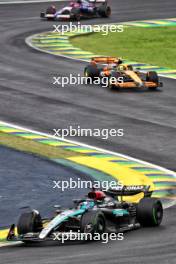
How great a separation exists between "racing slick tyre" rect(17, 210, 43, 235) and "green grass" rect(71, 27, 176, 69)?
24523mm

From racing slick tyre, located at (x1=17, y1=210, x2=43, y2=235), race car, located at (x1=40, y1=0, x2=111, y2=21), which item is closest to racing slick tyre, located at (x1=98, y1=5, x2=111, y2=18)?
race car, located at (x1=40, y1=0, x2=111, y2=21)

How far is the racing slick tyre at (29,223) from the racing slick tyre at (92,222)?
3.16 ft

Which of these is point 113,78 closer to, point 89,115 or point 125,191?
point 89,115

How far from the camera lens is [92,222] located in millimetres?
19750

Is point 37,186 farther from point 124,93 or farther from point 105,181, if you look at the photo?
point 124,93

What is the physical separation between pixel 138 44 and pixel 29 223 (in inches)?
1191

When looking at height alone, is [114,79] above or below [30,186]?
above

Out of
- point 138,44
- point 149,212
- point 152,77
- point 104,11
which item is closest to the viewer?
point 149,212

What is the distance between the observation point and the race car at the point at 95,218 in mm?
19766

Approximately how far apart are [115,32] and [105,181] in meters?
28.4

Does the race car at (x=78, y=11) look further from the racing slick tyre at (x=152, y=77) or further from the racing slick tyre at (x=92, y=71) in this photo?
the racing slick tyre at (x=152, y=77)

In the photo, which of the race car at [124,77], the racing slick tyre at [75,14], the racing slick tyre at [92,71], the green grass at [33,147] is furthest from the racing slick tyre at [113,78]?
the racing slick tyre at [75,14]

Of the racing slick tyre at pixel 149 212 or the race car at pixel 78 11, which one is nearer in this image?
the racing slick tyre at pixel 149 212

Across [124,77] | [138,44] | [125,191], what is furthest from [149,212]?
[138,44]
